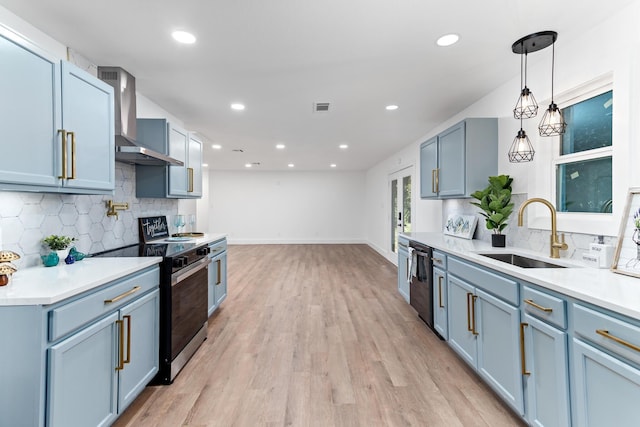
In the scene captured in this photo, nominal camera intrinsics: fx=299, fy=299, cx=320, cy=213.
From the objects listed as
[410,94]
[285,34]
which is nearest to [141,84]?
[285,34]

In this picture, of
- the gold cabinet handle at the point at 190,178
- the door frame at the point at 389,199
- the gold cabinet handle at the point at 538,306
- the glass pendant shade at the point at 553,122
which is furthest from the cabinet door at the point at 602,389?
the door frame at the point at 389,199

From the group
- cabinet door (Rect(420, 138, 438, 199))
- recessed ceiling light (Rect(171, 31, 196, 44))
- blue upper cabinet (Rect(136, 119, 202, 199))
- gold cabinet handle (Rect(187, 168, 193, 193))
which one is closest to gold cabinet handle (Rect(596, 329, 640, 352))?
cabinet door (Rect(420, 138, 438, 199))

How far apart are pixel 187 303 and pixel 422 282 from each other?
2.35 m

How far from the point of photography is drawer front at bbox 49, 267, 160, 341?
4.33 feet

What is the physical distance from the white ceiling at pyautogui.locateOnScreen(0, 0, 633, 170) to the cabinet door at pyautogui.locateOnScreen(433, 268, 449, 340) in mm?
1892

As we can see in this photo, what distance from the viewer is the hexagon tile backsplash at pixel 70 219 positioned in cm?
181

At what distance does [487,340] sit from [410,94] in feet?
8.14

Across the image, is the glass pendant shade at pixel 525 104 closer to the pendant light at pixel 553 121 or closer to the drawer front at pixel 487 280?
the pendant light at pixel 553 121

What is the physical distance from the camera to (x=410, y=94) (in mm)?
3254

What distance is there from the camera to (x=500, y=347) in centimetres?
192

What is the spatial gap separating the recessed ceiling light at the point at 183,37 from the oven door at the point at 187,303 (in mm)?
1723

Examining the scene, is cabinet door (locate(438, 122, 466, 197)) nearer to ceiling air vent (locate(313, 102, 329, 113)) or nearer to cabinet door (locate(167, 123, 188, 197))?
ceiling air vent (locate(313, 102, 329, 113))

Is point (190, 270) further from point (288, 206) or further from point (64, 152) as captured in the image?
point (288, 206)

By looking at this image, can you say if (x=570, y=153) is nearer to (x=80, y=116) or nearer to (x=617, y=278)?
(x=617, y=278)
